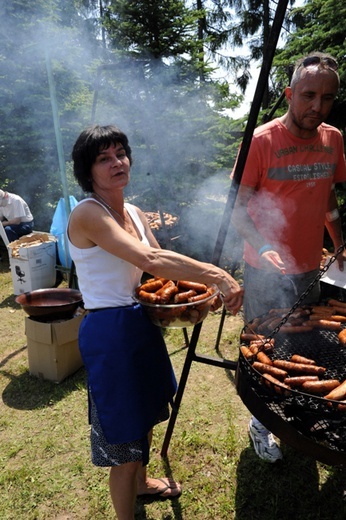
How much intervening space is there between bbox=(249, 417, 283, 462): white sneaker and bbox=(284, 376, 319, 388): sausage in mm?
1237

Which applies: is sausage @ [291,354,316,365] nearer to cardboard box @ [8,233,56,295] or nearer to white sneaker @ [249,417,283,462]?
white sneaker @ [249,417,283,462]

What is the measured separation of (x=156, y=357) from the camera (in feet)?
6.47

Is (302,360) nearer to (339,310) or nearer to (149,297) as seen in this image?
(339,310)

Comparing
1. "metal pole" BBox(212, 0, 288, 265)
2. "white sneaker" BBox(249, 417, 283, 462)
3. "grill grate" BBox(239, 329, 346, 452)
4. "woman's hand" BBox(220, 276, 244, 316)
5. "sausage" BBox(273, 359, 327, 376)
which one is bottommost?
"white sneaker" BBox(249, 417, 283, 462)

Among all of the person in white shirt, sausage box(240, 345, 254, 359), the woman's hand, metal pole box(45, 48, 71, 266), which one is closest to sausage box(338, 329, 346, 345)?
sausage box(240, 345, 254, 359)

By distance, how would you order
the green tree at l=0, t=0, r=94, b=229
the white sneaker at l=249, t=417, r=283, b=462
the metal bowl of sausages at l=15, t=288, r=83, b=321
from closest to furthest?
the white sneaker at l=249, t=417, r=283, b=462 < the metal bowl of sausages at l=15, t=288, r=83, b=321 < the green tree at l=0, t=0, r=94, b=229

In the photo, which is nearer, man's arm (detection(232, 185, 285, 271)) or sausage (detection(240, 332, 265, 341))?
sausage (detection(240, 332, 265, 341))

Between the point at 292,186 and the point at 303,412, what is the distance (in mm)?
1429

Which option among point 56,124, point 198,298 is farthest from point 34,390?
point 56,124

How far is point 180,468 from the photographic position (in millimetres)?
2611

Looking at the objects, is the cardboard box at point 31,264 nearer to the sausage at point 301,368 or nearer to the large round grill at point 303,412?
the large round grill at point 303,412

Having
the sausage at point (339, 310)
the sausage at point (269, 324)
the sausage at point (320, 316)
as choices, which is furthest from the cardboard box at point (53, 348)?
the sausage at point (339, 310)

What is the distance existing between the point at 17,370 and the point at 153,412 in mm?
2570

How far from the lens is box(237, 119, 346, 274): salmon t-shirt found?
2.33 metres
